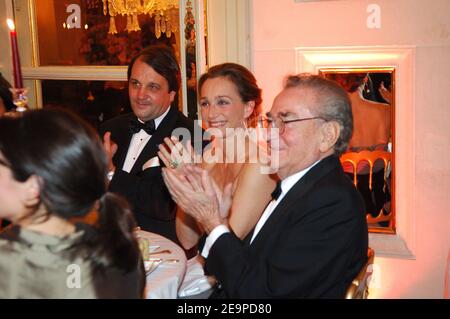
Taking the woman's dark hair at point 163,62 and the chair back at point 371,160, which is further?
the chair back at point 371,160

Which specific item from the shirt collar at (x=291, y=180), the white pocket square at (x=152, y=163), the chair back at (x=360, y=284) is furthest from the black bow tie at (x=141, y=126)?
the chair back at (x=360, y=284)

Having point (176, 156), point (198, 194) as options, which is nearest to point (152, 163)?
point (176, 156)

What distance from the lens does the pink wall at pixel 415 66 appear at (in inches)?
133

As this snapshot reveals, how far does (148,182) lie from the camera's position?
9.86 ft

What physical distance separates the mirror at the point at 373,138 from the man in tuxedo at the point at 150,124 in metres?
0.96

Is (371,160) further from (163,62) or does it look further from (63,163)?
(63,163)

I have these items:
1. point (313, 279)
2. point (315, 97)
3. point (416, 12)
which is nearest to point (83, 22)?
point (416, 12)

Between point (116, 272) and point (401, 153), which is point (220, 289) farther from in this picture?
point (401, 153)

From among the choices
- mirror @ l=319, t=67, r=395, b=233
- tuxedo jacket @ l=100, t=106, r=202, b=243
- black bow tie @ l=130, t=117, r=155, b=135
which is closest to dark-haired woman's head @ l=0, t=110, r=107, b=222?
tuxedo jacket @ l=100, t=106, r=202, b=243

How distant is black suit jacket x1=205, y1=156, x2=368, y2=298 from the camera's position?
186 cm

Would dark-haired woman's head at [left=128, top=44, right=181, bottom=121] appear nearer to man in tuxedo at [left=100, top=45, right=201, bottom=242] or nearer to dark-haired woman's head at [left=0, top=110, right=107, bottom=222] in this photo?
man in tuxedo at [left=100, top=45, right=201, bottom=242]

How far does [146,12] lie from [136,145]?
4.38ft

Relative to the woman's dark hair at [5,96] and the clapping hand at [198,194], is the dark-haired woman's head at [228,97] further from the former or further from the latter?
the woman's dark hair at [5,96]
